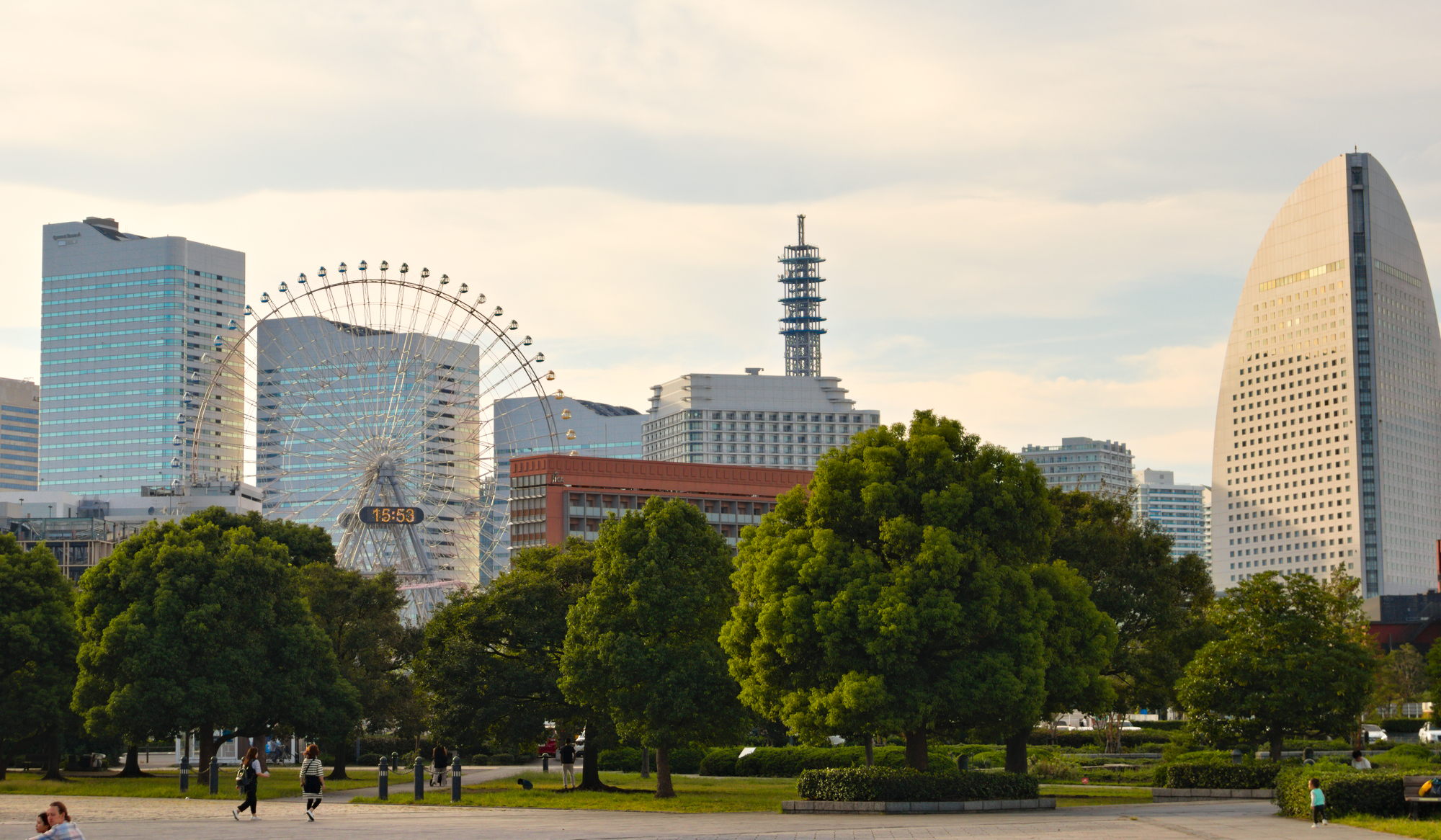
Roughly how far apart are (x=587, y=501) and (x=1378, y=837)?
145193 millimetres

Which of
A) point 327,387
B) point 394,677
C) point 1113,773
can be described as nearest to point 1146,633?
point 1113,773

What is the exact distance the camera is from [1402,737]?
106188 millimetres

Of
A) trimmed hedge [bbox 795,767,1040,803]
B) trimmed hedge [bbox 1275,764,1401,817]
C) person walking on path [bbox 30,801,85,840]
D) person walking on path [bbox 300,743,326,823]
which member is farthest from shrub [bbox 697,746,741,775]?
person walking on path [bbox 30,801,85,840]

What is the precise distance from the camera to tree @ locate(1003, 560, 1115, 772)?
46.1m

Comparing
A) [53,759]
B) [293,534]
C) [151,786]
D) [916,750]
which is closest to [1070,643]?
[916,750]

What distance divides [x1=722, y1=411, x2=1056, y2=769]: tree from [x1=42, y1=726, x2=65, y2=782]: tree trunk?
33236 millimetres

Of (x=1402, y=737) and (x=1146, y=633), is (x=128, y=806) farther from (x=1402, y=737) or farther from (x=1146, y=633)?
(x=1402, y=737)

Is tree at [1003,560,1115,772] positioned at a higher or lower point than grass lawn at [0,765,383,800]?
higher

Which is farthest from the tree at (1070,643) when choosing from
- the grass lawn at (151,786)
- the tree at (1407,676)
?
the tree at (1407,676)

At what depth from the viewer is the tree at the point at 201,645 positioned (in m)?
56.7

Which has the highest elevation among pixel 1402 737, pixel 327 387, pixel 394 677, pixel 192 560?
pixel 327 387

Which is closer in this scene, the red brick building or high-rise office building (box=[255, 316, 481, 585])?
high-rise office building (box=[255, 316, 481, 585])

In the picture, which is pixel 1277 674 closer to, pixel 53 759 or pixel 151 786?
pixel 151 786

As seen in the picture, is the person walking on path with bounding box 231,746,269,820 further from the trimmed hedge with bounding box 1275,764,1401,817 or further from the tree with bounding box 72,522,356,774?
the trimmed hedge with bounding box 1275,764,1401,817
